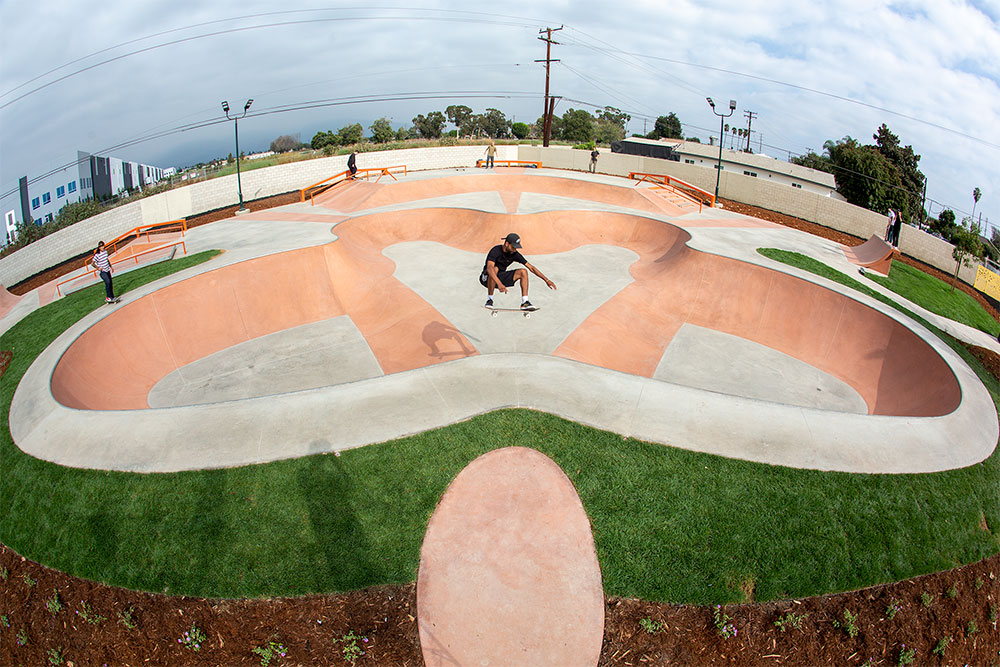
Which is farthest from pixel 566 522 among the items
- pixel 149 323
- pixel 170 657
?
pixel 149 323

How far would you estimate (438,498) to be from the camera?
679cm

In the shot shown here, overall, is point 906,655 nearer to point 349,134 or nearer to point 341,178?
point 341,178

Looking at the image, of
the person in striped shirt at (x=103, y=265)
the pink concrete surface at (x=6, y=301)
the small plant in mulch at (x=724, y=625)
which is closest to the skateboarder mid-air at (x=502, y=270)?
the small plant in mulch at (x=724, y=625)

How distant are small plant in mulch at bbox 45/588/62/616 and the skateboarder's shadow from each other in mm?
8163

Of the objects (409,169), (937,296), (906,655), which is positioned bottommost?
(906,655)

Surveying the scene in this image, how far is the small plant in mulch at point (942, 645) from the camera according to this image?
5.64 metres

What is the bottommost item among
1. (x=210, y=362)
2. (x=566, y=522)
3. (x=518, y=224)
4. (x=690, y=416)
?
(x=210, y=362)

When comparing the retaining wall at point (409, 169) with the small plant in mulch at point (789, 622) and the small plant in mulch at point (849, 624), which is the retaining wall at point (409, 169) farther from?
the small plant in mulch at point (789, 622)

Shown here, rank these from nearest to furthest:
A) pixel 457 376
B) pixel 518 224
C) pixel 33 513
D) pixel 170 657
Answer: pixel 170 657
pixel 33 513
pixel 457 376
pixel 518 224

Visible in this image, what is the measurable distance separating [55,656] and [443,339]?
9282 millimetres

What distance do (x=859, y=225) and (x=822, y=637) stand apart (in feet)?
80.2

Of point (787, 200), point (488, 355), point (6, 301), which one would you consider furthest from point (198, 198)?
point (787, 200)

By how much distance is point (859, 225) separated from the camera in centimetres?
2403

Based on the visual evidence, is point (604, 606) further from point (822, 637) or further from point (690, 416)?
point (690, 416)
